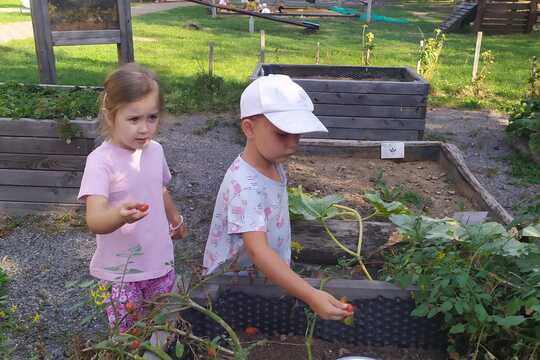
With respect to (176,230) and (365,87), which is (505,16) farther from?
(176,230)

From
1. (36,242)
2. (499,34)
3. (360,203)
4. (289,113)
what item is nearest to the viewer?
(289,113)

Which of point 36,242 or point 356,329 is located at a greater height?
point 356,329

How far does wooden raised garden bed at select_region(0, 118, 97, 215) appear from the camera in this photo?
395 centimetres

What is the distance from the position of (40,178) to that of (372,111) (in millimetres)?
3047

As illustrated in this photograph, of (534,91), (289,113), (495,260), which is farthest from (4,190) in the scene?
(534,91)

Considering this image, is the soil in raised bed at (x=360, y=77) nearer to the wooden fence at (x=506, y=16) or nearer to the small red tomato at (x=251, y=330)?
the small red tomato at (x=251, y=330)

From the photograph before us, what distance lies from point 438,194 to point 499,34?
47.6 feet

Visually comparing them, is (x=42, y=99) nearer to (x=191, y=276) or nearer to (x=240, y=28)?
(x=191, y=276)

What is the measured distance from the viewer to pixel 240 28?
1658 centimetres

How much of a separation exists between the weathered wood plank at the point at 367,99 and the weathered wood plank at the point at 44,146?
2.33 meters

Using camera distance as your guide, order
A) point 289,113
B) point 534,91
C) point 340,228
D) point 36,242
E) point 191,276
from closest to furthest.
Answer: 1. point 289,113
2. point 191,276
3. point 340,228
4. point 36,242
5. point 534,91

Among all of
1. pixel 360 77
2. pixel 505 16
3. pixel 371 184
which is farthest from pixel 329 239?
pixel 505 16

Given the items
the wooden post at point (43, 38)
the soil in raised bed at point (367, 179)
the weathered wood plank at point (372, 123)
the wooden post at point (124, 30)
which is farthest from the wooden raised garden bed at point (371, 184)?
the wooden post at point (43, 38)

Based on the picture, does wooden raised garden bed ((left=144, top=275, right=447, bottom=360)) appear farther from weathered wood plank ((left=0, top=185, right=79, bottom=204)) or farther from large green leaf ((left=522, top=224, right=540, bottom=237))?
weathered wood plank ((left=0, top=185, right=79, bottom=204))
